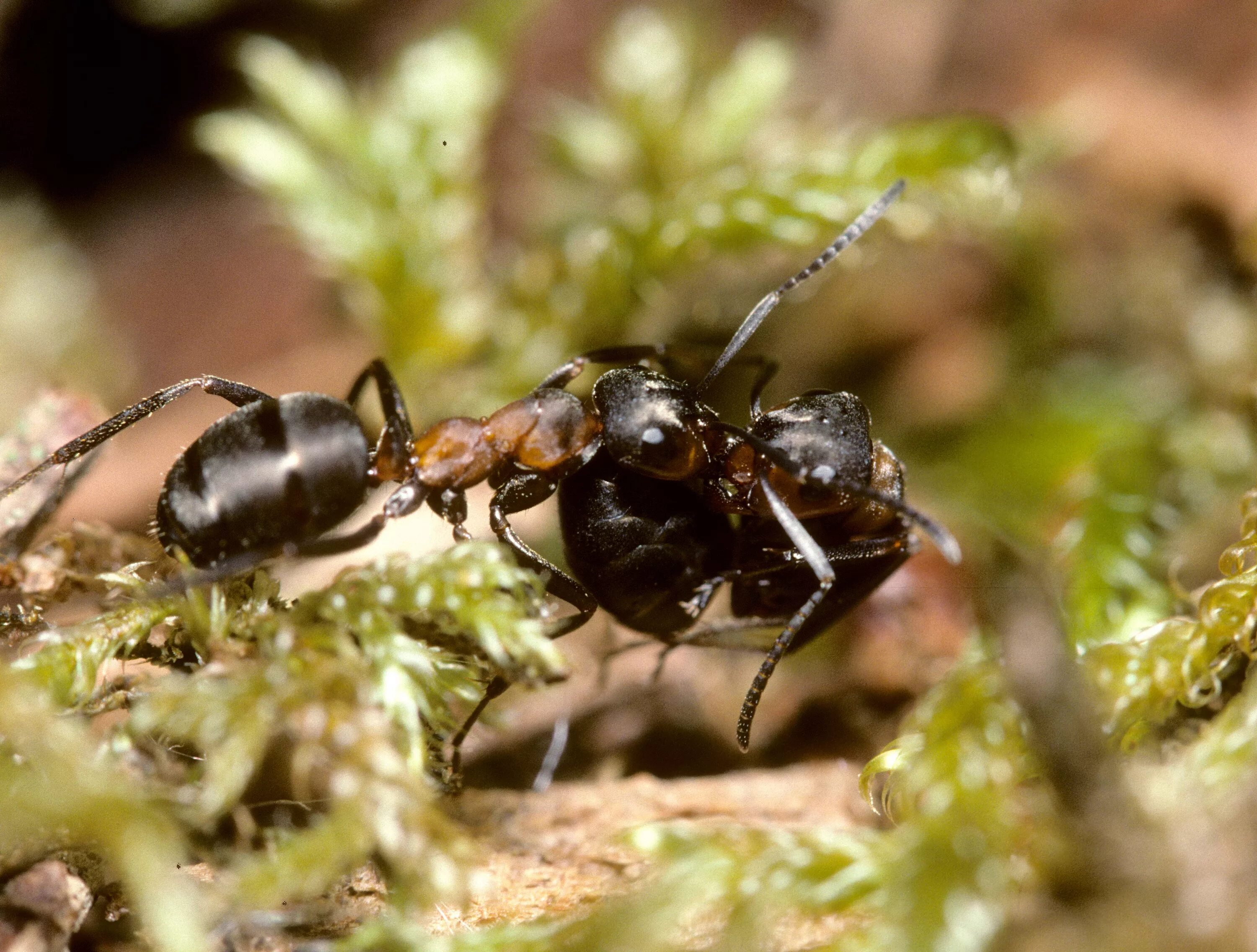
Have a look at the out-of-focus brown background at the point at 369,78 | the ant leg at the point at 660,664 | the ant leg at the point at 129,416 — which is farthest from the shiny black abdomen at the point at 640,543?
the out-of-focus brown background at the point at 369,78

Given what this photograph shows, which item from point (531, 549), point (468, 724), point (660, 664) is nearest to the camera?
point (468, 724)

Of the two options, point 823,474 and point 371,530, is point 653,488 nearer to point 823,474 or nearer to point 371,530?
point 823,474

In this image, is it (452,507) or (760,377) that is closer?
(452,507)

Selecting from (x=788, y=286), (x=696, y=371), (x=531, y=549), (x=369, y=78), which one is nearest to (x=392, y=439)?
(x=531, y=549)

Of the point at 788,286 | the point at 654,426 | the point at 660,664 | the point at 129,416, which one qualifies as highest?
the point at 129,416

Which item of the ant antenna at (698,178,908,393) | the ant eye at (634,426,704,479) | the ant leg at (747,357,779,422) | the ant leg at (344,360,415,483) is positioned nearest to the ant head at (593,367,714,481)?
the ant eye at (634,426,704,479)

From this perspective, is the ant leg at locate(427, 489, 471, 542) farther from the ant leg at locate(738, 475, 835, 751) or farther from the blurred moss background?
the ant leg at locate(738, 475, 835, 751)

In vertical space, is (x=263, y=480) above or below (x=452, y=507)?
above
